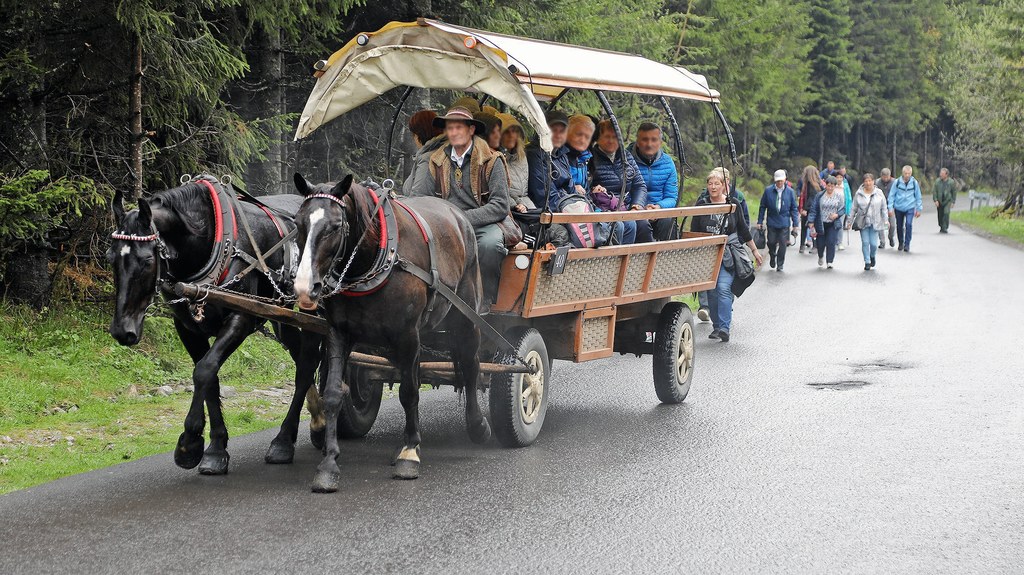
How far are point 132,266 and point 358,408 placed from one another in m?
2.49

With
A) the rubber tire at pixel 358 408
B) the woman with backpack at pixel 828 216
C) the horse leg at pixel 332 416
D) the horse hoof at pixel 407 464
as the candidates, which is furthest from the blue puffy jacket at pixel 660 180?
the woman with backpack at pixel 828 216

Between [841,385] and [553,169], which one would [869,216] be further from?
[553,169]

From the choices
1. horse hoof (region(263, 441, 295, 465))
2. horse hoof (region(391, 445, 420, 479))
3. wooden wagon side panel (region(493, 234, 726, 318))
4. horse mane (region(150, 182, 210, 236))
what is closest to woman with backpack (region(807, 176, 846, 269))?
wooden wagon side panel (region(493, 234, 726, 318))

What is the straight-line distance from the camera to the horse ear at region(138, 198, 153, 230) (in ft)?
20.7

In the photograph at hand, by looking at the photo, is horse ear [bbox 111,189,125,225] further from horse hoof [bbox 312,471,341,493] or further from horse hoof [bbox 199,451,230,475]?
horse hoof [bbox 312,471,341,493]

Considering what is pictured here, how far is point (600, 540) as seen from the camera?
19.5 ft

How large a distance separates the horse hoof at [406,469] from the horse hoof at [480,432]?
0.99 m

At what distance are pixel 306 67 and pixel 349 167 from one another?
4.60 ft

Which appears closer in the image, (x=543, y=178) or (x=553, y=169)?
(x=543, y=178)

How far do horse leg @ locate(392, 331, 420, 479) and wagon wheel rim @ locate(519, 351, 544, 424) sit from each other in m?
1.08

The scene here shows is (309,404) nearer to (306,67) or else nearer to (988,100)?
(306,67)

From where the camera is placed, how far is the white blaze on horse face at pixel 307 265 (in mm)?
6156

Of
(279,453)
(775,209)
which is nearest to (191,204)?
(279,453)

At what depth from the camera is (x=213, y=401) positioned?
7184mm
